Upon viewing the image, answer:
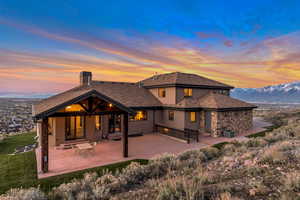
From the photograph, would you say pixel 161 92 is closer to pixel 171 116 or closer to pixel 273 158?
pixel 171 116

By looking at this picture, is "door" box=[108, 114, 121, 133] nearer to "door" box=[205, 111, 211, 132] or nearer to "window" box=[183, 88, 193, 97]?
"window" box=[183, 88, 193, 97]

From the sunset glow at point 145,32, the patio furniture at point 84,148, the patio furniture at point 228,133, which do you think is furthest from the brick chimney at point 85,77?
the patio furniture at point 228,133

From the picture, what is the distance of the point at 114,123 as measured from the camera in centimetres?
1422

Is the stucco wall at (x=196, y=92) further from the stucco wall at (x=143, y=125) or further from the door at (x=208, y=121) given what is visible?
the stucco wall at (x=143, y=125)

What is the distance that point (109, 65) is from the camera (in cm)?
2325

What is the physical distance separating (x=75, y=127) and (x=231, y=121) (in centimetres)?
1529

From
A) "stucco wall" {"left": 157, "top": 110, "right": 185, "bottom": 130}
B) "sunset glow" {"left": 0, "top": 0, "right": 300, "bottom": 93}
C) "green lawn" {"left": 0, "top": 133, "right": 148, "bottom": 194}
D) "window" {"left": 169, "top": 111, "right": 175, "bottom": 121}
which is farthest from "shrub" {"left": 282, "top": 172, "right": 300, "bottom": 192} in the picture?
"sunset glow" {"left": 0, "top": 0, "right": 300, "bottom": 93}

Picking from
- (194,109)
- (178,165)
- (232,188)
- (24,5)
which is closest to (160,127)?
(194,109)

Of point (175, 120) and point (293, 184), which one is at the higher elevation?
point (175, 120)

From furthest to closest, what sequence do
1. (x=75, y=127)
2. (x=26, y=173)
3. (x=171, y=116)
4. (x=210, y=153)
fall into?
(x=171, y=116) < (x=75, y=127) < (x=210, y=153) < (x=26, y=173)

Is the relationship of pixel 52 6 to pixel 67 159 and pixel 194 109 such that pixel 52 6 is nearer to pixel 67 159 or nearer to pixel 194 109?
pixel 67 159

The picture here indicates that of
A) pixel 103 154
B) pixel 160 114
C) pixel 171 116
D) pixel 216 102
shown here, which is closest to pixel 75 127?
pixel 103 154

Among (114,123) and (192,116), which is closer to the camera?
(114,123)

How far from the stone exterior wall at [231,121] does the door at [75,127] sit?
1255 cm
